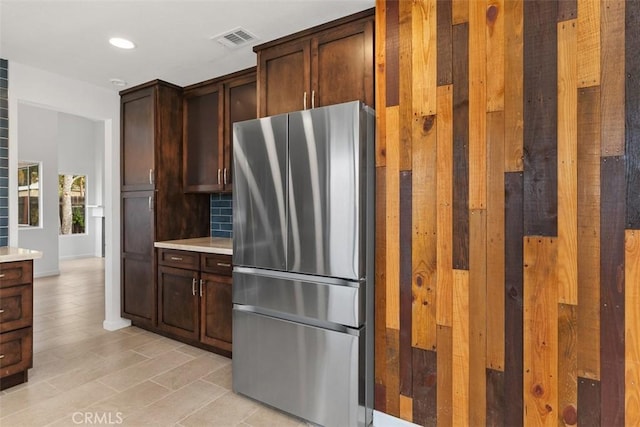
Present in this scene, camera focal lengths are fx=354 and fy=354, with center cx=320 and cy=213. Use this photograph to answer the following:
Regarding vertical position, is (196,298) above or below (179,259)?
below

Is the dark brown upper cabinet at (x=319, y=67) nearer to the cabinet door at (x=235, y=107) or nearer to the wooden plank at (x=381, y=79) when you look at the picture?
the wooden plank at (x=381, y=79)

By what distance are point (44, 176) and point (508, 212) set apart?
765 cm

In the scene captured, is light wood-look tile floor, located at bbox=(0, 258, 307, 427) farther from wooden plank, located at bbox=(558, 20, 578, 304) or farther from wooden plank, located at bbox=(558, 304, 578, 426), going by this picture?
wooden plank, located at bbox=(558, 20, 578, 304)

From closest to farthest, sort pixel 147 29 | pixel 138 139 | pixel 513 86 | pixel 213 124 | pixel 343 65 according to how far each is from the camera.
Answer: pixel 513 86
pixel 343 65
pixel 147 29
pixel 213 124
pixel 138 139

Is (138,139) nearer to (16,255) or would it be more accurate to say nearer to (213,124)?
(213,124)

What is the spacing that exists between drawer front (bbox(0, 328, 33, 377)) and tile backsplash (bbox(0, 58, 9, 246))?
0.93 metres

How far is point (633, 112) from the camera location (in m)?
1.46

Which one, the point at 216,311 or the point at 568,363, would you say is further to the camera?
the point at 216,311

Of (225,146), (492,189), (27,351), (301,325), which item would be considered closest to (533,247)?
(492,189)

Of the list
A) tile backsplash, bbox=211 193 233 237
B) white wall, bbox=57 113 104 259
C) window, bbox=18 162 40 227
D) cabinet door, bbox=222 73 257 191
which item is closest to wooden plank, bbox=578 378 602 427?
cabinet door, bbox=222 73 257 191

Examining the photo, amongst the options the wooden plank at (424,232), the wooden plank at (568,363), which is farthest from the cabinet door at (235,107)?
the wooden plank at (568,363)

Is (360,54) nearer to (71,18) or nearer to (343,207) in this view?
(343,207)

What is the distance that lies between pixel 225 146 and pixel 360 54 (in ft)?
5.35

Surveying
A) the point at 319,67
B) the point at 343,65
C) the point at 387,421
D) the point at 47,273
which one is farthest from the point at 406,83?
the point at 47,273
